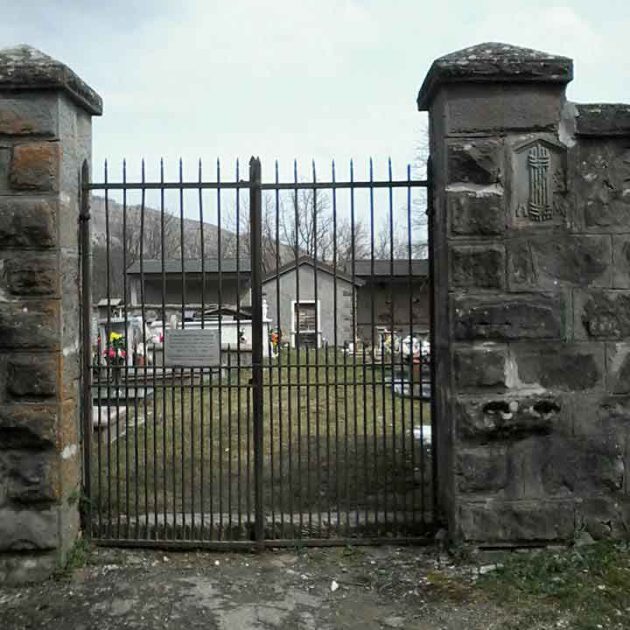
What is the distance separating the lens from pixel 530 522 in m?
4.54

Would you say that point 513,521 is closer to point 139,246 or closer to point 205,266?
point 139,246

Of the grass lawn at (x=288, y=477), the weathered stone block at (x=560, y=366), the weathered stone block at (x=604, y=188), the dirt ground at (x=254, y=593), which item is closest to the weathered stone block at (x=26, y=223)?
the grass lawn at (x=288, y=477)

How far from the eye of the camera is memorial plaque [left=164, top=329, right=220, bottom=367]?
5.01 meters

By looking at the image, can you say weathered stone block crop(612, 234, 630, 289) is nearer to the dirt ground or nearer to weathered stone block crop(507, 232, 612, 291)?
weathered stone block crop(507, 232, 612, 291)

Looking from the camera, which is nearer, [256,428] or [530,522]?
[530,522]

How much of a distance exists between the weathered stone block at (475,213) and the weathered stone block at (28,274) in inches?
104

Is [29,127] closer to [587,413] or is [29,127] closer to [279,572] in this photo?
[279,572]

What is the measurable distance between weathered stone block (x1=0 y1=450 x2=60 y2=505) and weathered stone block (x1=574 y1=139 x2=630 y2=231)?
3.81m

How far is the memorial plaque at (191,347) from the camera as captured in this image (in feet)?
16.4

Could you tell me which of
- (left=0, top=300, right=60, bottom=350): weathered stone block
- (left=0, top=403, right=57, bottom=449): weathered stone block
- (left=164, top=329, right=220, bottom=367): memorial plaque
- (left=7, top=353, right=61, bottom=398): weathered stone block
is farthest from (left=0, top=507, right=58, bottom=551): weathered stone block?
(left=164, top=329, right=220, bottom=367): memorial plaque

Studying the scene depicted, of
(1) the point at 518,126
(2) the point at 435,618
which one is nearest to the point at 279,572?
(2) the point at 435,618

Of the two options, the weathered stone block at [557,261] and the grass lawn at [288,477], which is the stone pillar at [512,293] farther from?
Answer: the grass lawn at [288,477]

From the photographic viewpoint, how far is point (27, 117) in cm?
452

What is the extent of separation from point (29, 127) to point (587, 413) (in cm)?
407
